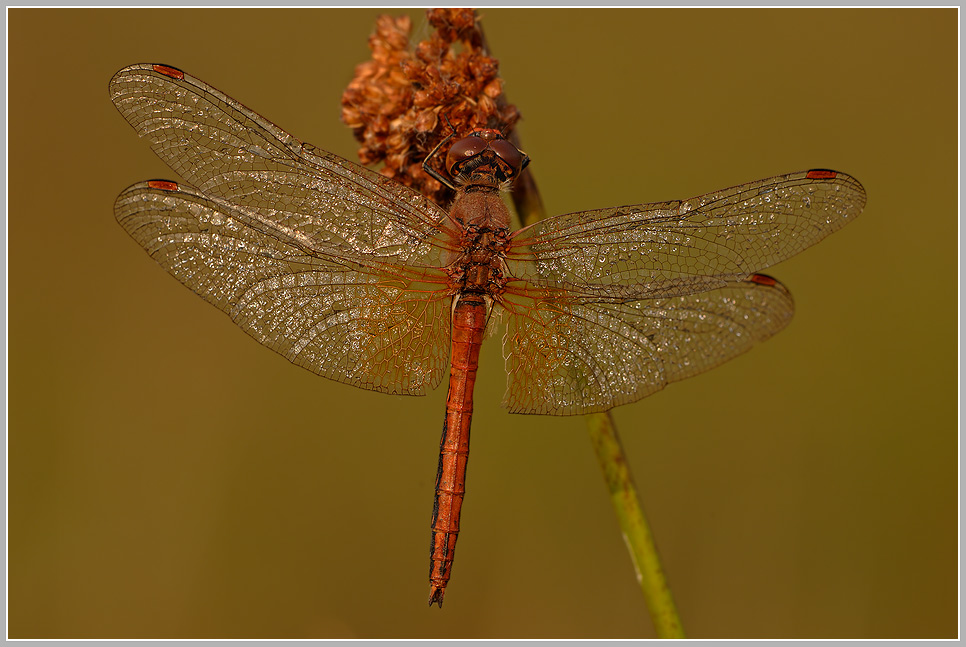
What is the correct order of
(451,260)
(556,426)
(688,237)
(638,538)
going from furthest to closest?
(556,426)
(451,260)
(688,237)
(638,538)

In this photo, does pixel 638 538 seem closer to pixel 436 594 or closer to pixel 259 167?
pixel 436 594

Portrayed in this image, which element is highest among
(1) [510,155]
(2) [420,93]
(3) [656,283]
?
(2) [420,93]

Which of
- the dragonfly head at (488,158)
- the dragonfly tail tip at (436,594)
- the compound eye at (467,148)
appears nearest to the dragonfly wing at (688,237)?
the dragonfly head at (488,158)

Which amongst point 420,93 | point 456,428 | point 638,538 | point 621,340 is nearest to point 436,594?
point 456,428

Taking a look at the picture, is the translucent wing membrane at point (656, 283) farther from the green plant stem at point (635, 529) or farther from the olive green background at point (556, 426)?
the olive green background at point (556, 426)

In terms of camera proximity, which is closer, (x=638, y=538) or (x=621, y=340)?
(x=638, y=538)

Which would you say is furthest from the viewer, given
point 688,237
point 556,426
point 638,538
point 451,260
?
point 556,426

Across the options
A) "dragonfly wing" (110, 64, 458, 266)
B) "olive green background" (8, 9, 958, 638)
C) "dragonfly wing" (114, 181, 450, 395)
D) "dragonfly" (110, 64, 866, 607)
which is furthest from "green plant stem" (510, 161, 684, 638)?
"olive green background" (8, 9, 958, 638)
